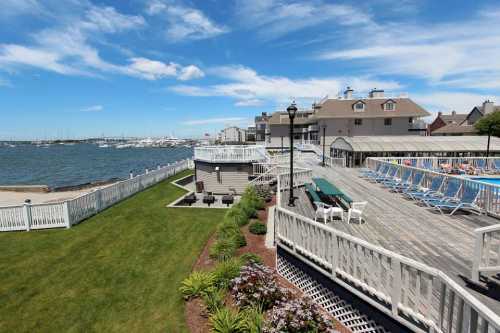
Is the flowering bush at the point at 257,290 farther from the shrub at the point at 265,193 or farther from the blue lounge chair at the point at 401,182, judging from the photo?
the blue lounge chair at the point at 401,182

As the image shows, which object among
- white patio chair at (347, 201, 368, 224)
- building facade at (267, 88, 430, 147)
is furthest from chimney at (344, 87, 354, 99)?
white patio chair at (347, 201, 368, 224)

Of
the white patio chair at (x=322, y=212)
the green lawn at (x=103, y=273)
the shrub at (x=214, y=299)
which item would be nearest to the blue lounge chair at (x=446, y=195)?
the white patio chair at (x=322, y=212)

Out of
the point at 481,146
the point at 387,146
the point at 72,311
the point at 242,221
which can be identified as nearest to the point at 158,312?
the point at 72,311

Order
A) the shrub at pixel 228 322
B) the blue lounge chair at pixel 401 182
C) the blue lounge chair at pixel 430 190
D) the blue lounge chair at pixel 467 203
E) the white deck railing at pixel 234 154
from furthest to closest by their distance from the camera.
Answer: the white deck railing at pixel 234 154, the blue lounge chair at pixel 401 182, the blue lounge chair at pixel 430 190, the blue lounge chair at pixel 467 203, the shrub at pixel 228 322

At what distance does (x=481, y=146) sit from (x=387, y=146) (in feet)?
31.0

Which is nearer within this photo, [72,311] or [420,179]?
[72,311]

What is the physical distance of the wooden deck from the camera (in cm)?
586

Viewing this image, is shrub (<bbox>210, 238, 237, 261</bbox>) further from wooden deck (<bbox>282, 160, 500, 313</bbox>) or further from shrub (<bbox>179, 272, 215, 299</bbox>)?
wooden deck (<bbox>282, 160, 500, 313</bbox>)

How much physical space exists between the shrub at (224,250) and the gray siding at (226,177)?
39.5 ft

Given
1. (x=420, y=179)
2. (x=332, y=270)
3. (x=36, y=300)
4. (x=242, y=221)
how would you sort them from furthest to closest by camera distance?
1. (x=420, y=179)
2. (x=242, y=221)
3. (x=36, y=300)
4. (x=332, y=270)

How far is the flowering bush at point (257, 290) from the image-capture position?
5781mm

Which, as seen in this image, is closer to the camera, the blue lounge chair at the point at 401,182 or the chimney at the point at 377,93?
the blue lounge chair at the point at 401,182

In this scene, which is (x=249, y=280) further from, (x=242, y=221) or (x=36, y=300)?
(x=36, y=300)

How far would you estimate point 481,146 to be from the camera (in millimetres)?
25266
